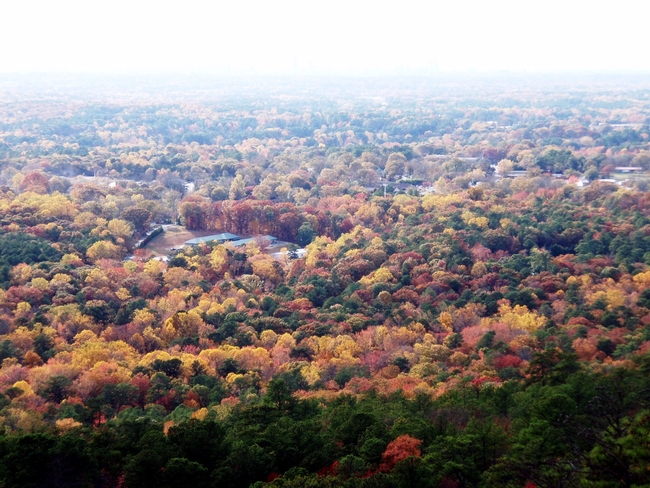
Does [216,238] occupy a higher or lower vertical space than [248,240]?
higher

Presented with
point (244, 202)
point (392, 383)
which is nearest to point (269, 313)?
point (392, 383)

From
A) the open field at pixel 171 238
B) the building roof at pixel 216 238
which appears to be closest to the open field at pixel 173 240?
the open field at pixel 171 238

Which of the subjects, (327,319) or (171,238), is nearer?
(327,319)

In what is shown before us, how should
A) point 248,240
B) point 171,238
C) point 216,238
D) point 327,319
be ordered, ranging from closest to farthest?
point 327,319, point 248,240, point 216,238, point 171,238

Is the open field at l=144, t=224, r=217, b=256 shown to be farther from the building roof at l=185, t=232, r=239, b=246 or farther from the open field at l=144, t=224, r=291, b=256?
the building roof at l=185, t=232, r=239, b=246

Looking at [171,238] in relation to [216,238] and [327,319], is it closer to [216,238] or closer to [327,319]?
[216,238]

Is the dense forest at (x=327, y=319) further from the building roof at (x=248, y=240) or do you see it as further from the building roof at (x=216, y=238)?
the building roof at (x=216, y=238)

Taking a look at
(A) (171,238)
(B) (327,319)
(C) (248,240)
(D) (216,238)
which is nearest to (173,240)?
(A) (171,238)

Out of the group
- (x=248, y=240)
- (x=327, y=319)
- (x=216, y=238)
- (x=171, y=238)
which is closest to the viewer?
(x=327, y=319)

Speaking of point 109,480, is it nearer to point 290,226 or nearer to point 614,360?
point 614,360
